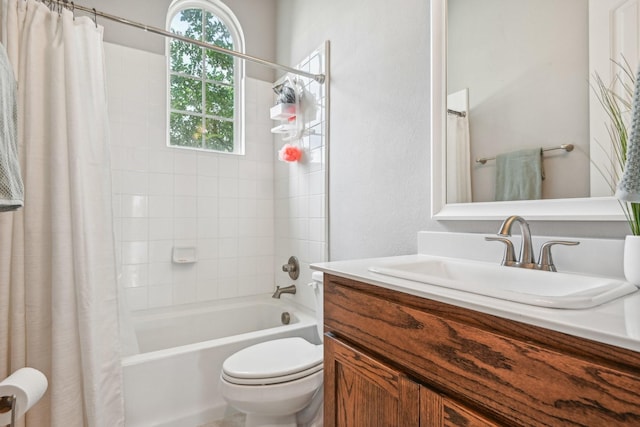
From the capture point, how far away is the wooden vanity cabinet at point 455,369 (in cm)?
45

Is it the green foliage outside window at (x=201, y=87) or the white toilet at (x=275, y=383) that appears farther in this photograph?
the green foliage outside window at (x=201, y=87)

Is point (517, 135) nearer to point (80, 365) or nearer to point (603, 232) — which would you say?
point (603, 232)

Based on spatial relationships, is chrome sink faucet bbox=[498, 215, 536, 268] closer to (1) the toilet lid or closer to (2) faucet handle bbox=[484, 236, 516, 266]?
A: (2) faucet handle bbox=[484, 236, 516, 266]

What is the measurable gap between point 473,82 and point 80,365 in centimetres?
184

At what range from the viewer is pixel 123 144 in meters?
2.07

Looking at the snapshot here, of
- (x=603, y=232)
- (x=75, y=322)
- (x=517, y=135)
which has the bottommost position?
(x=75, y=322)

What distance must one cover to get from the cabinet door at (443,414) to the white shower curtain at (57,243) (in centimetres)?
127

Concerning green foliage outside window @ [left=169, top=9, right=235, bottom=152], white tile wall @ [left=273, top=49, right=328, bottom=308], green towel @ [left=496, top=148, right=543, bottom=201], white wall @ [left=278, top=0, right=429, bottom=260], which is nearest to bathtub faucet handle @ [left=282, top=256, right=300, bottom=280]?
white tile wall @ [left=273, top=49, right=328, bottom=308]

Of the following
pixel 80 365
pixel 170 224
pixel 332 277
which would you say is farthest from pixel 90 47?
pixel 332 277

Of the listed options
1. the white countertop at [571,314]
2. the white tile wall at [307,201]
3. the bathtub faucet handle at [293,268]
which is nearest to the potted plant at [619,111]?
the white countertop at [571,314]

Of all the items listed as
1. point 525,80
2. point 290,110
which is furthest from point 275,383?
Answer: point 290,110

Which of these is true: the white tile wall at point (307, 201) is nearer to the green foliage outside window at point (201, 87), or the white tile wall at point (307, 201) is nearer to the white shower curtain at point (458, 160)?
the green foliage outside window at point (201, 87)

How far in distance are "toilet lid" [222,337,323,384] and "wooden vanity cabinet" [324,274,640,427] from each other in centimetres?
34

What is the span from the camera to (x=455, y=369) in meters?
0.62
